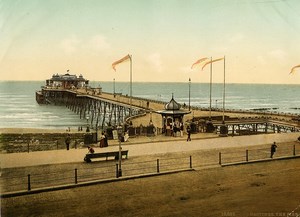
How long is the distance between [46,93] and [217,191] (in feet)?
403

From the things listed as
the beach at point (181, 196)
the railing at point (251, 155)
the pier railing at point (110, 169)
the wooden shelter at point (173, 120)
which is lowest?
the beach at point (181, 196)

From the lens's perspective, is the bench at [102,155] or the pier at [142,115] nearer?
the bench at [102,155]

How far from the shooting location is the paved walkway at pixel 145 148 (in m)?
19.1

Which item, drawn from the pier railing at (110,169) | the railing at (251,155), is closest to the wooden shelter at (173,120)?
the pier railing at (110,169)

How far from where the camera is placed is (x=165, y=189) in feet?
47.9

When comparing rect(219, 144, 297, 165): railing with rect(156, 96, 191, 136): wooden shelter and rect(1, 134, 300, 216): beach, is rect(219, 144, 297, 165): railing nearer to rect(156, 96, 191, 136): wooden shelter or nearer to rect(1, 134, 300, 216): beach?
rect(1, 134, 300, 216): beach

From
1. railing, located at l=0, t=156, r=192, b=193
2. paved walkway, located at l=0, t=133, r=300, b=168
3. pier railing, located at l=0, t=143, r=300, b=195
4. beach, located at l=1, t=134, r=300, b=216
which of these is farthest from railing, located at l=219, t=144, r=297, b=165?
railing, located at l=0, t=156, r=192, b=193

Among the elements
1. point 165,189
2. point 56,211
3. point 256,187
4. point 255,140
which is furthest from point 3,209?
point 255,140

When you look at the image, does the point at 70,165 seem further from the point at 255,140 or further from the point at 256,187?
the point at 255,140

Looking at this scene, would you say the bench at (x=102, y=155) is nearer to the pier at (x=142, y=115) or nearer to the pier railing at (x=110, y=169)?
the pier railing at (x=110, y=169)

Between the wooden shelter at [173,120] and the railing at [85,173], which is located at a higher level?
the wooden shelter at [173,120]

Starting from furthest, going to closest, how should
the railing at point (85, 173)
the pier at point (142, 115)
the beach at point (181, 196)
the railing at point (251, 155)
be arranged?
1. the pier at point (142, 115)
2. the railing at point (251, 155)
3. the railing at point (85, 173)
4. the beach at point (181, 196)

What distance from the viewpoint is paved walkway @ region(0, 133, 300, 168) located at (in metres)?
19.1

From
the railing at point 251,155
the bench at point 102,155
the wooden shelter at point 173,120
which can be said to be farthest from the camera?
the wooden shelter at point 173,120
